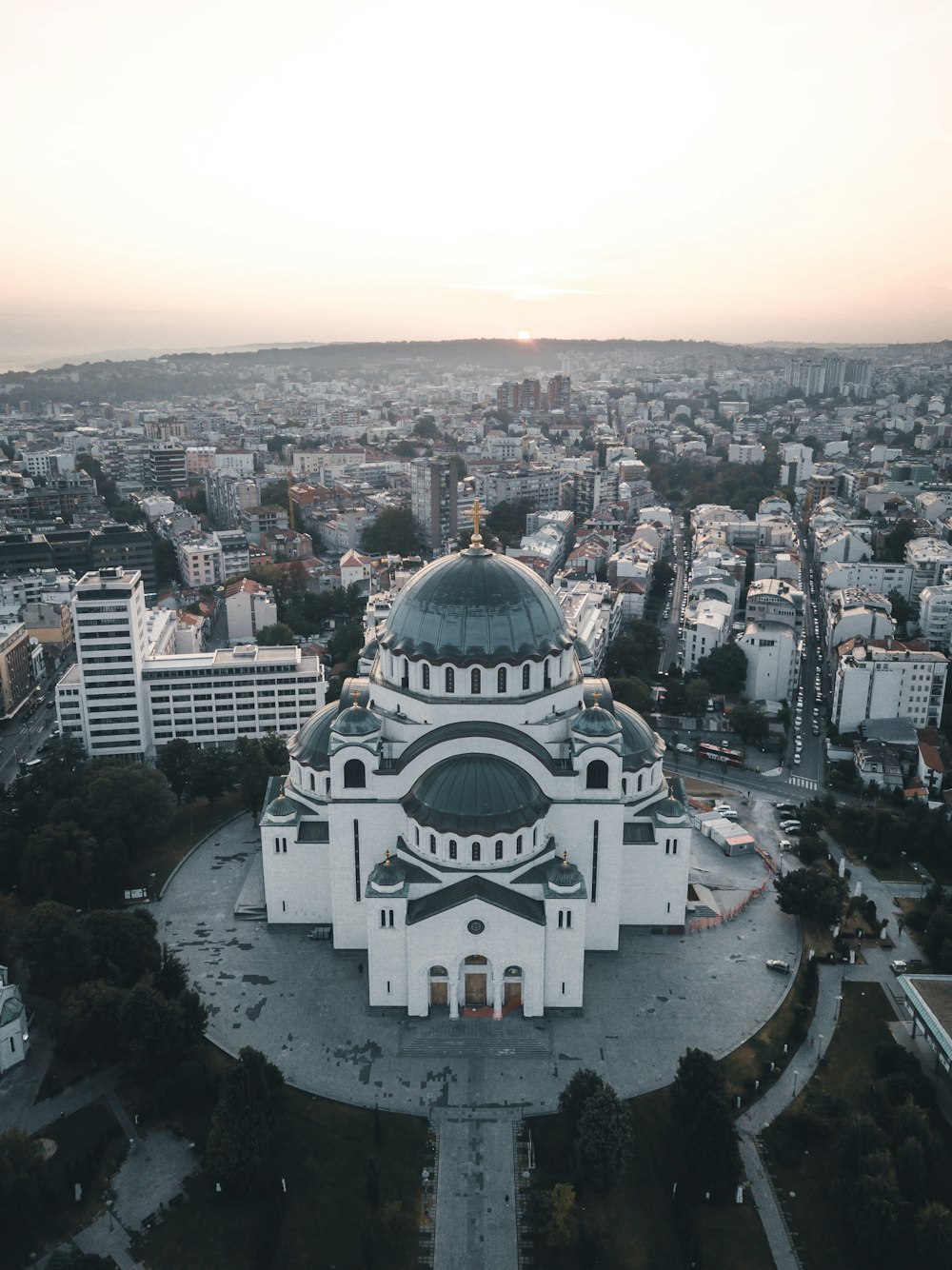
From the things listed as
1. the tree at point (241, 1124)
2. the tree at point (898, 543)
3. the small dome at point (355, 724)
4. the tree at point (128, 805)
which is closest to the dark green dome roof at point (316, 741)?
the small dome at point (355, 724)

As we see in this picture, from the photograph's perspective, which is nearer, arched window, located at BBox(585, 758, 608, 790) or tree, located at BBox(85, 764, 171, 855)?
arched window, located at BBox(585, 758, 608, 790)

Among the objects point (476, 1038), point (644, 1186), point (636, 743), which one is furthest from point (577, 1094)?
point (636, 743)

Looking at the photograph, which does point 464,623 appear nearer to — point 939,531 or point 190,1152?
point 190,1152

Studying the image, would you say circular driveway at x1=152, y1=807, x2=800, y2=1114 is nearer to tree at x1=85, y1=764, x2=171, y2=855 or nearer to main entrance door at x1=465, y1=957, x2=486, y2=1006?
main entrance door at x1=465, y1=957, x2=486, y2=1006

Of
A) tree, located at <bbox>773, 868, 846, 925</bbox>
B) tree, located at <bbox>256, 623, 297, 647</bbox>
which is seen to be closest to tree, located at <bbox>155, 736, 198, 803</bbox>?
tree, located at <bbox>256, 623, 297, 647</bbox>

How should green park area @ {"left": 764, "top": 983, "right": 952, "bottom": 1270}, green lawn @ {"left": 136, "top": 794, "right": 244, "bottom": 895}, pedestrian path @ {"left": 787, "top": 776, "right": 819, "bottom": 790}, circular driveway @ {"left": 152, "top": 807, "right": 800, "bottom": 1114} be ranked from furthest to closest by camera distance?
pedestrian path @ {"left": 787, "top": 776, "right": 819, "bottom": 790} → green lawn @ {"left": 136, "top": 794, "right": 244, "bottom": 895} → circular driveway @ {"left": 152, "top": 807, "right": 800, "bottom": 1114} → green park area @ {"left": 764, "top": 983, "right": 952, "bottom": 1270}

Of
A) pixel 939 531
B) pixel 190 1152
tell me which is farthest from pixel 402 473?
Answer: pixel 190 1152

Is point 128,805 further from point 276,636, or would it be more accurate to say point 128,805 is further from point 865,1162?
point 865,1162
